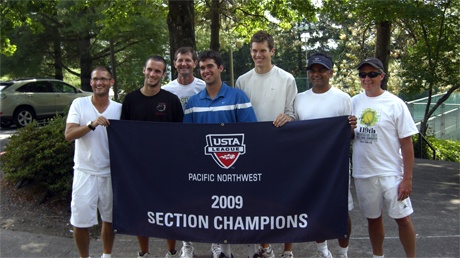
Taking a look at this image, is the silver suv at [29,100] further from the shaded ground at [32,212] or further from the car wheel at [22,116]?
the shaded ground at [32,212]

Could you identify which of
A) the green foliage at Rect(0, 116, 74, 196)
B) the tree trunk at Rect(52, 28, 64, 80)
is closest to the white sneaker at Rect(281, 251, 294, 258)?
the green foliage at Rect(0, 116, 74, 196)

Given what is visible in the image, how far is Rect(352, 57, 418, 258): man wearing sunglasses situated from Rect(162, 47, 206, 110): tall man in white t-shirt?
171cm

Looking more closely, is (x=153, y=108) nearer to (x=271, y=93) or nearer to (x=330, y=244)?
(x=271, y=93)

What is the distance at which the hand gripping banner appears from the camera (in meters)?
4.37

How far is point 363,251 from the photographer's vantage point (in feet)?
17.8

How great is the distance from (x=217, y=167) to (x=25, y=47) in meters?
20.7

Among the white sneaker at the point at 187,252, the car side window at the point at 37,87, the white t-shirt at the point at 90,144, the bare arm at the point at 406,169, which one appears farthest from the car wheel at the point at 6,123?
the bare arm at the point at 406,169

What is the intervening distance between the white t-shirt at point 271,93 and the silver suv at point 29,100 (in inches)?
538

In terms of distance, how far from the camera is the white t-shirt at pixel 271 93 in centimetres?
473

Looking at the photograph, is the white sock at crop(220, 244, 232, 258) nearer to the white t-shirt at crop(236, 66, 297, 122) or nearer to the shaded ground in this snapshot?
the white t-shirt at crop(236, 66, 297, 122)

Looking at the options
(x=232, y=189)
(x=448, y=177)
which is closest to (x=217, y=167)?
(x=232, y=189)

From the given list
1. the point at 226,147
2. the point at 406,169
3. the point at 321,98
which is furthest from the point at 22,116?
the point at 406,169

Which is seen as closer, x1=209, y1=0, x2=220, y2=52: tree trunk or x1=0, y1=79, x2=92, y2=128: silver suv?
x1=209, y1=0, x2=220, y2=52: tree trunk

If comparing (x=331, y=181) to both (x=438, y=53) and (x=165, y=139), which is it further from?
(x=438, y=53)
